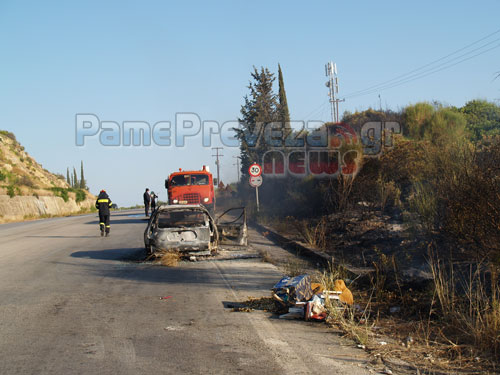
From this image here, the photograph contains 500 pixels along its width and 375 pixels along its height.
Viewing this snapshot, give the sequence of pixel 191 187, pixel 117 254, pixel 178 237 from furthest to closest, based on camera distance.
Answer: pixel 191 187, pixel 117 254, pixel 178 237

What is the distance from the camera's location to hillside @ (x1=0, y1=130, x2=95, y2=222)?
152ft

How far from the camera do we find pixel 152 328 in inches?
251

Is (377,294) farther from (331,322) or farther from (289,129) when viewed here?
(289,129)

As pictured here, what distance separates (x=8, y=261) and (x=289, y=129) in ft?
80.7

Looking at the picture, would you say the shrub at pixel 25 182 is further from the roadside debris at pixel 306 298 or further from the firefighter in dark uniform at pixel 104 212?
the roadside debris at pixel 306 298

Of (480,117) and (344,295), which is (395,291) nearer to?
(344,295)

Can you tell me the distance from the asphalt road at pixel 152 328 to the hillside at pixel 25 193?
34.1 meters

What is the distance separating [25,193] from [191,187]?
111 ft

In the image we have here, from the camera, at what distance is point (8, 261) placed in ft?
42.9

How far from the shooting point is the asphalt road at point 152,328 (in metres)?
4.97

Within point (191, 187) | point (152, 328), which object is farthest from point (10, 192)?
point (152, 328)

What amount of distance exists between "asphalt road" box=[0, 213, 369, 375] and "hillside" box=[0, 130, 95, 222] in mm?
34139

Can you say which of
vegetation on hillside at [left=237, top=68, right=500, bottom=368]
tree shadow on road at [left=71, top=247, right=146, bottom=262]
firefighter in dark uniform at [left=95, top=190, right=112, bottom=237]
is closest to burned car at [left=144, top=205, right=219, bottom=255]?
tree shadow on road at [left=71, top=247, right=146, bottom=262]

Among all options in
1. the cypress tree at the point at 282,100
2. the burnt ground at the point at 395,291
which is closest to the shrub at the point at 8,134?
the cypress tree at the point at 282,100
